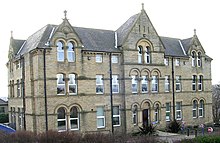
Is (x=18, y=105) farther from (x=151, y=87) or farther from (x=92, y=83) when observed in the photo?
(x=151, y=87)

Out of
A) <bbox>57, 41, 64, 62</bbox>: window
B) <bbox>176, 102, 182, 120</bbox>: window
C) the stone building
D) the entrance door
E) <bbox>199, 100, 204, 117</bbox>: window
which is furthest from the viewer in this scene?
<bbox>199, 100, 204, 117</bbox>: window

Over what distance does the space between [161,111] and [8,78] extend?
19909mm

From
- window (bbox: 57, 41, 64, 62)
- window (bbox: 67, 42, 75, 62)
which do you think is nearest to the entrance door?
window (bbox: 67, 42, 75, 62)

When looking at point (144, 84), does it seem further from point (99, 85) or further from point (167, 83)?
point (99, 85)

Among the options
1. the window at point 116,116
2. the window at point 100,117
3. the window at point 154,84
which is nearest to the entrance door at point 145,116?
the window at point 154,84

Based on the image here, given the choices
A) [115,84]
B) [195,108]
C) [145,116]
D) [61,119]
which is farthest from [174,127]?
[61,119]

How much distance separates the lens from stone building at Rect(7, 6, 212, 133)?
2852cm

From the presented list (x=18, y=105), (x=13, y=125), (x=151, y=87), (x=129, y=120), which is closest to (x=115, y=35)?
(x=151, y=87)

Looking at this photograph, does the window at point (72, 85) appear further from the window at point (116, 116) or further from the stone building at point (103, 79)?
the window at point (116, 116)

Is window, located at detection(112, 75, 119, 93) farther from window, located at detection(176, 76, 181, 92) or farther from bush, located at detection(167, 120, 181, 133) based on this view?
window, located at detection(176, 76, 181, 92)

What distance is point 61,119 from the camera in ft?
94.2

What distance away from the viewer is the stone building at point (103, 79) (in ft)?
93.6

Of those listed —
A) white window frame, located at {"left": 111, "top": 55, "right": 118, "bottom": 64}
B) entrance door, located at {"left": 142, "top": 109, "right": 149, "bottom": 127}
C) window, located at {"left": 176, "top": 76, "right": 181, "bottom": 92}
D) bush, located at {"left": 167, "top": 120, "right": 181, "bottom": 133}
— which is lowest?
bush, located at {"left": 167, "top": 120, "right": 181, "bottom": 133}

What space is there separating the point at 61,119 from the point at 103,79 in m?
6.07
